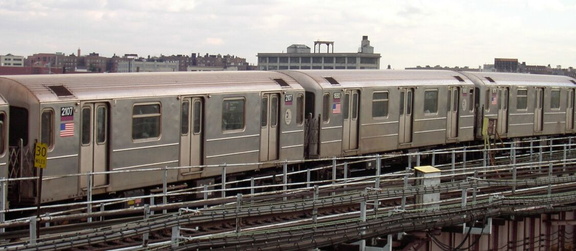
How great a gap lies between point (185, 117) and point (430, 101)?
39.8 feet

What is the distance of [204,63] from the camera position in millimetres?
129625

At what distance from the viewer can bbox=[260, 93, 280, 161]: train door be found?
23750 mm

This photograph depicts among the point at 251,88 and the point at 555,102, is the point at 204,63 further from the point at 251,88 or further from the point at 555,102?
the point at 251,88

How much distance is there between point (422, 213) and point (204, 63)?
372 ft

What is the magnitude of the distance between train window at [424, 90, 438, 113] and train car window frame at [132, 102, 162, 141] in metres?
12.7

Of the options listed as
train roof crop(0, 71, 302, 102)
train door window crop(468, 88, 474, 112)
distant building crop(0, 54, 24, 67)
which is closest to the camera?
train roof crop(0, 71, 302, 102)

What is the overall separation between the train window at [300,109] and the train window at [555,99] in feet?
53.3

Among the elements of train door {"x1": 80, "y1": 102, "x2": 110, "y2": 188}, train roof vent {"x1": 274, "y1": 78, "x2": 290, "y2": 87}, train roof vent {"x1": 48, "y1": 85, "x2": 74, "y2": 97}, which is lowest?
train door {"x1": 80, "y1": 102, "x2": 110, "y2": 188}

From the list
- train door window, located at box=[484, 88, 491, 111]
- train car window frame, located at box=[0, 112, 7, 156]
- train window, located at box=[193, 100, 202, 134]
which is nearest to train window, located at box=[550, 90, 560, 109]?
train door window, located at box=[484, 88, 491, 111]

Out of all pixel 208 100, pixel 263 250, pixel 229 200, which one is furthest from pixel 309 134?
pixel 263 250

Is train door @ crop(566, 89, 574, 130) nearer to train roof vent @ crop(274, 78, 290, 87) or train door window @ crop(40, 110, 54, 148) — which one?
train roof vent @ crop(274, 78, 290, 87)

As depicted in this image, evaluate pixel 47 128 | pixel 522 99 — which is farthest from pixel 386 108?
pixel 47 128

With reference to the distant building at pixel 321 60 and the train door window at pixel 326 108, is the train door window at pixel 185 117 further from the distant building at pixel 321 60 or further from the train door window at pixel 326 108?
the distant building at pixel 321 60

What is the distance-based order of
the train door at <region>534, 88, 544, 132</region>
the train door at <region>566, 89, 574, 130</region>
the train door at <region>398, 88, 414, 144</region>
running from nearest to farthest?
the train door at <region>398, 88, 414, 144</region>, the train door at <region>534, 88, 544, 132</region>, the train door at <region>566, 89, 574, 130</region>
